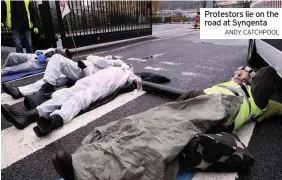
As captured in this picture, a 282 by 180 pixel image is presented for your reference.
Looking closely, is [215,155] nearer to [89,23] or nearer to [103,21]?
[89,23]

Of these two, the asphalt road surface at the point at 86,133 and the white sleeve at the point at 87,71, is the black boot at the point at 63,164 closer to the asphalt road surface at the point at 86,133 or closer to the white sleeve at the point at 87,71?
the asphalt road surface at the point at 86,133

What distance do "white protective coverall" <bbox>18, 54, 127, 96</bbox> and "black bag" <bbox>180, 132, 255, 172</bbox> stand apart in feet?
8.48

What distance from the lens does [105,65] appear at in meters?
4.21

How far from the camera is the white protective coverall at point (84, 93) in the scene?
2.99 m

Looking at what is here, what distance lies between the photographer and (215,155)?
194 centimetres

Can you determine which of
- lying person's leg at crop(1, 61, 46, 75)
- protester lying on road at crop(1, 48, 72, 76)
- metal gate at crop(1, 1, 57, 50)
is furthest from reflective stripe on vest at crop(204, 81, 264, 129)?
metal gate at crop(1, 1, 57, 50)

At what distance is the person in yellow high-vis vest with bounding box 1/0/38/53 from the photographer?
6793 mm

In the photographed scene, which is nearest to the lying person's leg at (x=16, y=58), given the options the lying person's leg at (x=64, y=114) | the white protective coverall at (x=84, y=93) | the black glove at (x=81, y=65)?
the black glove at (x=81, y=65)

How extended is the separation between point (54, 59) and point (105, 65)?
2.82 feet

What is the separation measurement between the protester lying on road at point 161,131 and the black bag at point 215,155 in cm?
10

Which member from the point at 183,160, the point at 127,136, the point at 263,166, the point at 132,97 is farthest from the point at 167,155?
the point at 132,97

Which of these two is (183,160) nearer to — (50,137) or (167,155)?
(167,155)

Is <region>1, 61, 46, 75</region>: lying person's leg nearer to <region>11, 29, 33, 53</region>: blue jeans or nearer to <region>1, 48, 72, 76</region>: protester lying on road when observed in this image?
<region>1, 48, 72, 76</region>: protester lying on road

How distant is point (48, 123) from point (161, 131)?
1.32m
